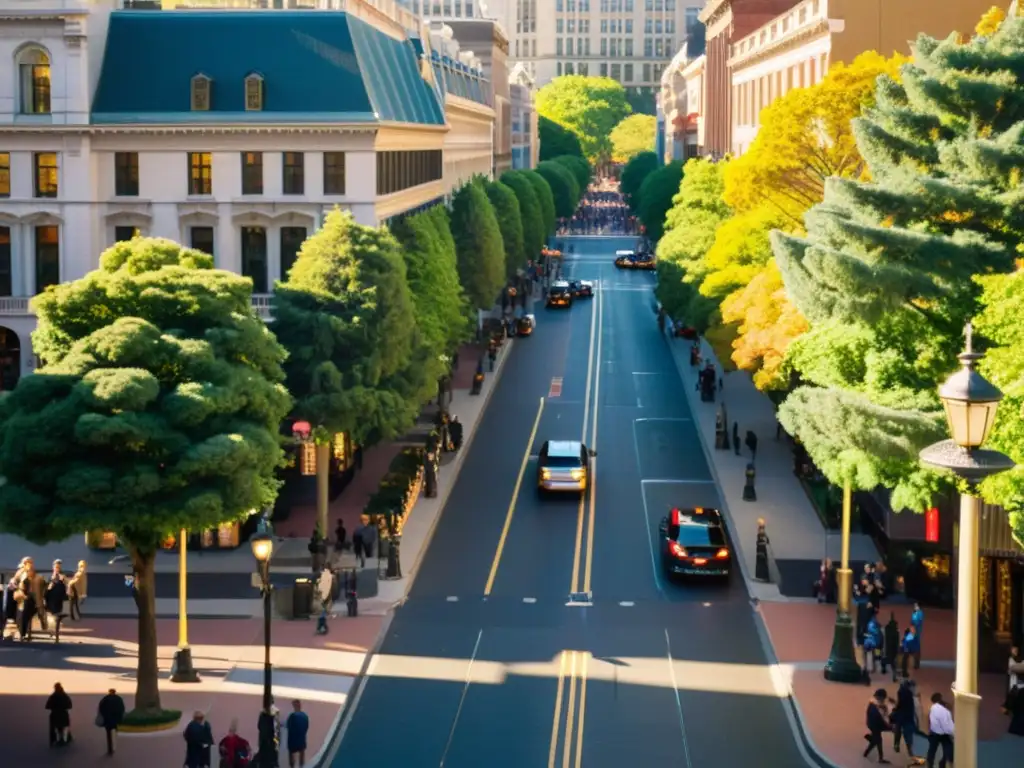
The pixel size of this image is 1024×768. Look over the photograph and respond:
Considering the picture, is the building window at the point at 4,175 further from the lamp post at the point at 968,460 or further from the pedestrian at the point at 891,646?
the lamp post at the point at 968,460

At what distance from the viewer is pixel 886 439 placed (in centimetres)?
3525

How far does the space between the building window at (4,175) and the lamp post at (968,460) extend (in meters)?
52.2

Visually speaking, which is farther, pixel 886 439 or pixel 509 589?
pixel 509 589

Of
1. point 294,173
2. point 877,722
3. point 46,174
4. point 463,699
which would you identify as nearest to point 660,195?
point 294,173

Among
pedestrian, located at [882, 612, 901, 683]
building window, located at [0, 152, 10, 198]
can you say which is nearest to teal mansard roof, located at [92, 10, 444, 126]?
building window, located at [0, 152, 10, 198]

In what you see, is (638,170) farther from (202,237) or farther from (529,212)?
(202,237)

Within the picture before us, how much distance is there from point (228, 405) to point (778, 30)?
5931 centimetres

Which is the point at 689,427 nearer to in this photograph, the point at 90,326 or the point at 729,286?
the point at 729,286

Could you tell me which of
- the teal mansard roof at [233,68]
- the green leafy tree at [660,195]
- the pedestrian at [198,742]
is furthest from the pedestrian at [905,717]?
the green leafy tree at [660,195]

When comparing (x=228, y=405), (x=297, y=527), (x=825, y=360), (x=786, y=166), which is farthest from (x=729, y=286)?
(x=228, y=405)

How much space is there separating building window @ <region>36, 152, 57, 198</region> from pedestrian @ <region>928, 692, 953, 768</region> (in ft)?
143

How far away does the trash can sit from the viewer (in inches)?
1761

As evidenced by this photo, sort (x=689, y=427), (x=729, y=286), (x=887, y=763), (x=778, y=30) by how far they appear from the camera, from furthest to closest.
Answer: (x=778, y=30)
(x=689, y=427)
(x=729, y=286)
(x=887, y=763)

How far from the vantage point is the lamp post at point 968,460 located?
1794 centimetres
